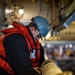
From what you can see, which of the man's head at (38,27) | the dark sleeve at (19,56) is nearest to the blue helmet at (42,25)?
the man's head at (38,27)

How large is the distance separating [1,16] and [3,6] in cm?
24

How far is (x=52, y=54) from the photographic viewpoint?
18.3ft

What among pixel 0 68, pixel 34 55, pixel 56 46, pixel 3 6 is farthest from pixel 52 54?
pixel 0 68

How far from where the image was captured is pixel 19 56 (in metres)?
2.15

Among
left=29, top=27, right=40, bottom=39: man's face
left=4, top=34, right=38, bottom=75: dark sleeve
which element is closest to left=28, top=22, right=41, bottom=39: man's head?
left=29, top=27, right=40, bottom=39: man's face

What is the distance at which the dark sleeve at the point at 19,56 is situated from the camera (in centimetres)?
215

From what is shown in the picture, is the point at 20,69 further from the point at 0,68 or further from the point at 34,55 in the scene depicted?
the point at 34,55

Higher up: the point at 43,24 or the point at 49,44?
the point at 43,24

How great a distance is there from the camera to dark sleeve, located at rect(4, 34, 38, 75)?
2.15 meters

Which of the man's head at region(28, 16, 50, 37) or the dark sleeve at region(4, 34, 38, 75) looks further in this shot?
the man's head at region(28, 16, 50, 37)

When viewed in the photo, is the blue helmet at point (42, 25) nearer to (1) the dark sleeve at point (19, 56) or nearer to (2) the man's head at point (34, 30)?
(2) the man's head at point (34, 30)

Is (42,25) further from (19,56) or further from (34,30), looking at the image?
(19,56)

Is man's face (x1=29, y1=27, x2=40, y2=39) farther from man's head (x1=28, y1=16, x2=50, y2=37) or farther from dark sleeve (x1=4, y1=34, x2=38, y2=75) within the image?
dark sleeve (x1=4, y1=34, x2=38, y2=75)

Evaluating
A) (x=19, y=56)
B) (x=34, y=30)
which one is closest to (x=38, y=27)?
(x=34, y=30)
